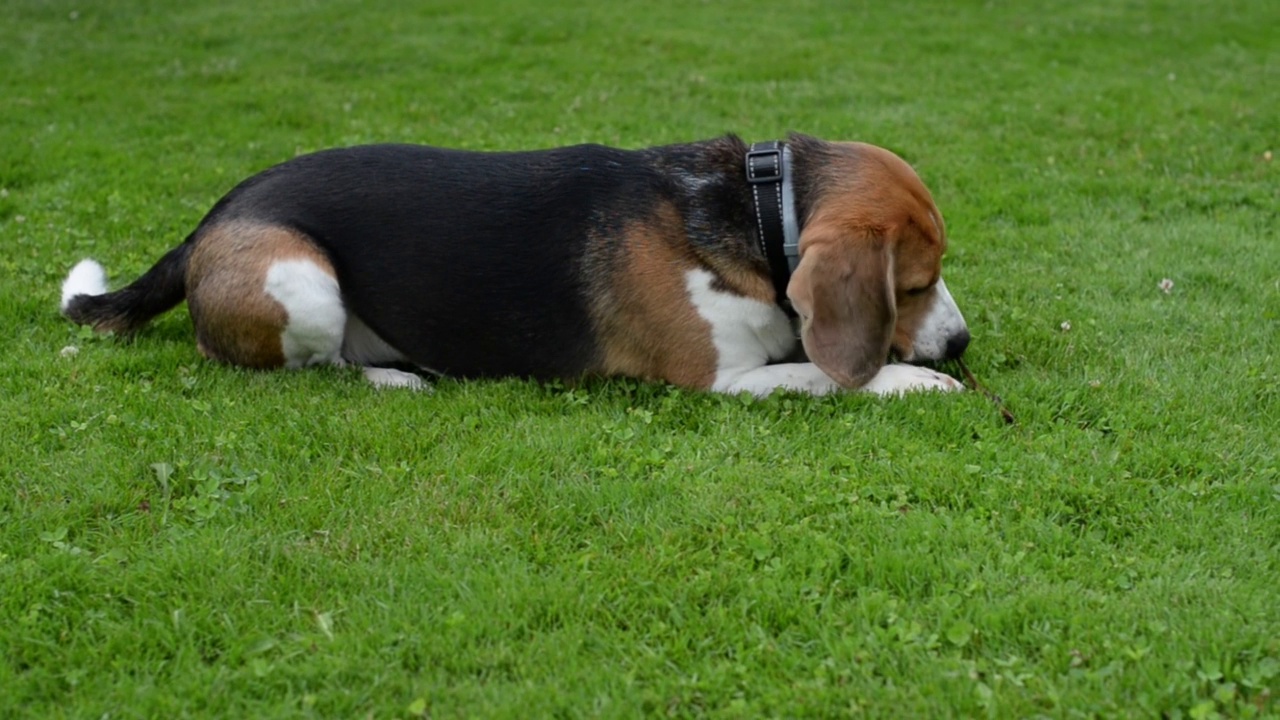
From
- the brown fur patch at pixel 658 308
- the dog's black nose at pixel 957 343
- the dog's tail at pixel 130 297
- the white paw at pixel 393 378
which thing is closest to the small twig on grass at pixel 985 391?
the dog's black nose at pixel 957 343

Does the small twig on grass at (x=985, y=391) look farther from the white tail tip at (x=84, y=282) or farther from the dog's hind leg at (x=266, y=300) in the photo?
the white tail tip at (x=84, y=282)

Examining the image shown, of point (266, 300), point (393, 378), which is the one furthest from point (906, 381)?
point (266, 300)

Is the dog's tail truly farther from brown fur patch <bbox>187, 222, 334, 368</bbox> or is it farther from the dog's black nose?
the dog's black nose

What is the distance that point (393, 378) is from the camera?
19.7 feet

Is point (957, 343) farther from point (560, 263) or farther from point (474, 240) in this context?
point (474, 240)

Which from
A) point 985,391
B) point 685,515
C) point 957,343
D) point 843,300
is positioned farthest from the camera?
point 957,343

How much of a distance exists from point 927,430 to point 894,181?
1.09 meters

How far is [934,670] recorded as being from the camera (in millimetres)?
3646

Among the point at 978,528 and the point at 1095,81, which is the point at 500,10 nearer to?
the point at 1095,81

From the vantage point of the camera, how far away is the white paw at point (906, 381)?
5.43 metres

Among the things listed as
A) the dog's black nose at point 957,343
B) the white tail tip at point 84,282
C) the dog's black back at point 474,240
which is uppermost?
the dog's black back at point 474,240

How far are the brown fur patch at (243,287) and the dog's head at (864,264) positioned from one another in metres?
2.32

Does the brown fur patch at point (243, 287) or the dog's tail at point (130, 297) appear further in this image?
the dog's tail at point (130, 297)

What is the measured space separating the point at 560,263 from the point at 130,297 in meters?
2.35
